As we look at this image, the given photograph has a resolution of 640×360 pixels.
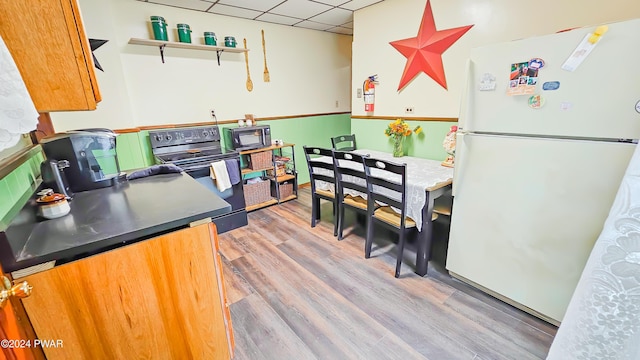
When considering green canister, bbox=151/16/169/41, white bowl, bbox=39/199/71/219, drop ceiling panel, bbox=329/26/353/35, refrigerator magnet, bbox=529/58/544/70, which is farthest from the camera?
Answer: drop ceiling panel, bbox=329/26/353/35

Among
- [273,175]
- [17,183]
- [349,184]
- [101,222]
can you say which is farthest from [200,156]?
[101,222]

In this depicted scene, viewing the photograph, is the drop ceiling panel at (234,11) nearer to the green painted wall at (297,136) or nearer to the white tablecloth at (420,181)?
the green painted wall at (297,136)

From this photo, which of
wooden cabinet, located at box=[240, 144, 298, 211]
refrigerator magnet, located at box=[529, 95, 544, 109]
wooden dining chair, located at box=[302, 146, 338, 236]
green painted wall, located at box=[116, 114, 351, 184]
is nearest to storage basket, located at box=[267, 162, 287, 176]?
wooden cabinet, located at box=[240, 144, 298, 211]

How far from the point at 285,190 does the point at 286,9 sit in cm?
220

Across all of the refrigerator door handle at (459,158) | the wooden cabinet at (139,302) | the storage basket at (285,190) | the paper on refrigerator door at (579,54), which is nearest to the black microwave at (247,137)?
the storage basket at (285,190)

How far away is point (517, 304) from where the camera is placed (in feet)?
5.59

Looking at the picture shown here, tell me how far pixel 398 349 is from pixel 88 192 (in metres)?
1.85

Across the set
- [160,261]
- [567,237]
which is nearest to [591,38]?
[567,237]

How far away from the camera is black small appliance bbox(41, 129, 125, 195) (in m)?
1.26

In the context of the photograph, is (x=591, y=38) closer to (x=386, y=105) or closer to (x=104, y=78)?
(x=386, y=105)

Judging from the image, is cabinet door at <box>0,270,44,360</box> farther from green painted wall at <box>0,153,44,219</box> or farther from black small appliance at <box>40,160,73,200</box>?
black small appliance at <box>40,160,73,200</box>

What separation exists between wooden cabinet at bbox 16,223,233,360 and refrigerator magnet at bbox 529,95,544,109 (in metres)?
1.70

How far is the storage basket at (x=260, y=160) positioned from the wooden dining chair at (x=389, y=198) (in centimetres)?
162

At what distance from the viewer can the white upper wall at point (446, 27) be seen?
1.89m
